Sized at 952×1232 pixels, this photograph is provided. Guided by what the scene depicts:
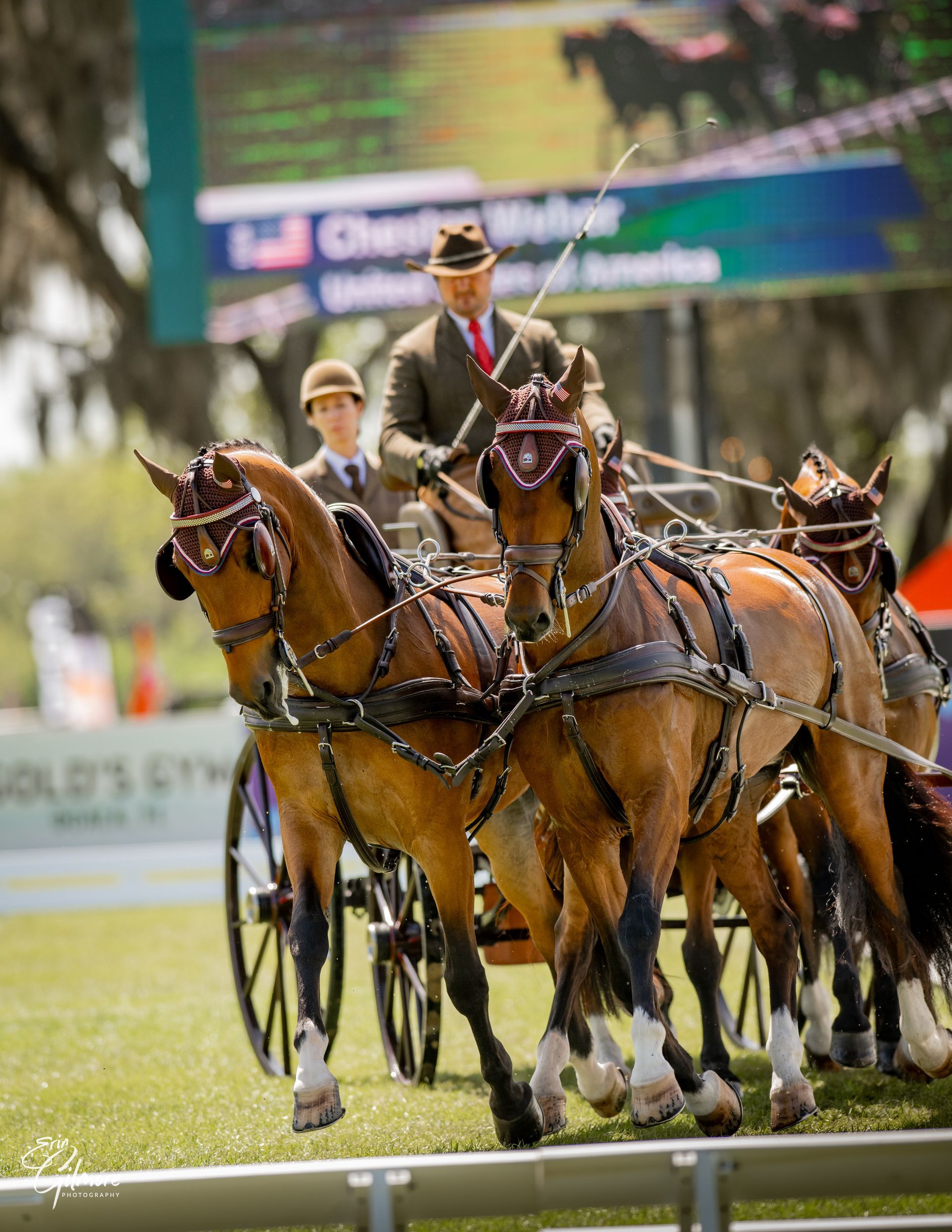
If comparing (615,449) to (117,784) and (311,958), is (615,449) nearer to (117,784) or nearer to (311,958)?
(311,958)

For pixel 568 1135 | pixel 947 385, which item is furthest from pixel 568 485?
pixel 947 385

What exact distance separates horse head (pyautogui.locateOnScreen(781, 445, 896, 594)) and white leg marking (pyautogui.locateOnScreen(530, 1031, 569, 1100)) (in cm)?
216

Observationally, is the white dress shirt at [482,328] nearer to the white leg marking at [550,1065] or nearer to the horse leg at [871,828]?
the horse leg at [871,828]

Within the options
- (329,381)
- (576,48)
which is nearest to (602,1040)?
(329,381)

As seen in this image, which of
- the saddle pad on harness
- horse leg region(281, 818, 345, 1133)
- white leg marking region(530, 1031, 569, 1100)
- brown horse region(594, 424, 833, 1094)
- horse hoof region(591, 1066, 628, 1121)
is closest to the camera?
horse leg region(281, 818, 345, 1133)

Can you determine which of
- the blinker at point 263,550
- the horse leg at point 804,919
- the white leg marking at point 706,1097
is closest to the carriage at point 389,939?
the horse leg at point 804,919

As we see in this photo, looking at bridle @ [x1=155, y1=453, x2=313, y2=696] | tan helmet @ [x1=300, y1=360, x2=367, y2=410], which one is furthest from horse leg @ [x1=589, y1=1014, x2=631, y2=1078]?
tan helmet @ [x1=300, y1=360, x2=367, y2=410]

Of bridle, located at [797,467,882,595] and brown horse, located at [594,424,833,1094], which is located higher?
bridle, located at [797,467,882,595]

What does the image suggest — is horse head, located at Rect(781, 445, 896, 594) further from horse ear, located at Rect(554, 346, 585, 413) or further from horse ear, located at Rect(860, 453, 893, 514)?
horse ear, located at Rect(554, 346, 585, 413)

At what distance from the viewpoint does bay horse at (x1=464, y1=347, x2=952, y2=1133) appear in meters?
4.12

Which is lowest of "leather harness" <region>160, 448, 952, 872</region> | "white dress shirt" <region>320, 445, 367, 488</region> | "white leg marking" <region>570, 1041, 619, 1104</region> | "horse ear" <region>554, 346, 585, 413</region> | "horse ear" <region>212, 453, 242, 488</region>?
"white leg marking" <region>570, 1041, 619, 1104</region>

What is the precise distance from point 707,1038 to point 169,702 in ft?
73.6

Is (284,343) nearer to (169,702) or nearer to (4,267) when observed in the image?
(4,267)

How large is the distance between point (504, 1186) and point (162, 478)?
7.15 feet
